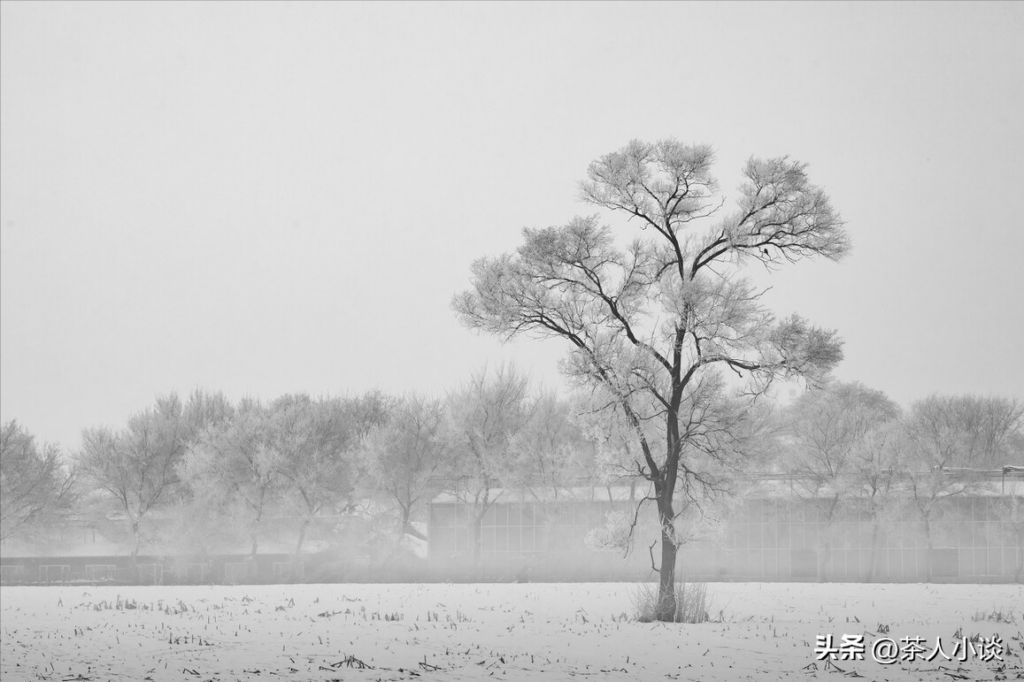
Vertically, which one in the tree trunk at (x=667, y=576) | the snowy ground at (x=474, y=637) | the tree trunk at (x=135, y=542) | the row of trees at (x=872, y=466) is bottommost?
the tree trunk at (x=135, y=542)

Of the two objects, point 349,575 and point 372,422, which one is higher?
point 372,422

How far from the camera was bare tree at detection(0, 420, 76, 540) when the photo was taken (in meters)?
69.2

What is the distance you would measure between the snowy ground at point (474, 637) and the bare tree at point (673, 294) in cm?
495

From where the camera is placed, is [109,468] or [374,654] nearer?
[374,654]

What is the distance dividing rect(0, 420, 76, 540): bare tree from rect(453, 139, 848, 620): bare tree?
159 ft

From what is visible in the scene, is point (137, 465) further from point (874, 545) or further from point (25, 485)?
point (874, 545)

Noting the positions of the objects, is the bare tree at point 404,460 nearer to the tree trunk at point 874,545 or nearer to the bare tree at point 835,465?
the bare tree at point 835,465

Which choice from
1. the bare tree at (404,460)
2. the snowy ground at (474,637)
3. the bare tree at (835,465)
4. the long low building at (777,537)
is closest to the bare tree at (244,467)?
the bare tree at (404,460)

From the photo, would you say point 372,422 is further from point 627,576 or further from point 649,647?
point 649,647

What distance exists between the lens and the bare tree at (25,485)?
69188mm

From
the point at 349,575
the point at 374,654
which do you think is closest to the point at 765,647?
the point at 374,654

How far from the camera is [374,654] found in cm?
2347

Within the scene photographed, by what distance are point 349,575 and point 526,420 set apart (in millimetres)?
15586

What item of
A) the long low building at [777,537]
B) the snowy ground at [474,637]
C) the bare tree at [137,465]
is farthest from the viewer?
the bare tree at [137,465]
